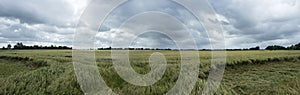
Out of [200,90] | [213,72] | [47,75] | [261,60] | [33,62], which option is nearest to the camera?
[200,90]

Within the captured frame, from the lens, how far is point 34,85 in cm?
1412

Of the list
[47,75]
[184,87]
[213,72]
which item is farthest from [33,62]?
[184,87]

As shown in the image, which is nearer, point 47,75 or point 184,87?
point 184,87

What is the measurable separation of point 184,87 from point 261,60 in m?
19.1

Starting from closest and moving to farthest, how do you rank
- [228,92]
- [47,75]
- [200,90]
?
[200,90] → [228,92] → [47,75]

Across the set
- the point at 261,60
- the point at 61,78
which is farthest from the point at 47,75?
the point at 261,60

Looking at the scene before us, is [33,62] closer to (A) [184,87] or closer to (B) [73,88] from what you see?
(B) [73,88]

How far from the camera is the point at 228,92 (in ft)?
44.3

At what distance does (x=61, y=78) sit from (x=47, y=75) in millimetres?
1584

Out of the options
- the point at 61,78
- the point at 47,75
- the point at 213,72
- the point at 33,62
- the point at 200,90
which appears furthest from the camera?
the point at 33,62

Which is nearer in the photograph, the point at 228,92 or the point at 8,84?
the point at 228,92

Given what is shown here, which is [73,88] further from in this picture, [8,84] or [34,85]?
[8,84]

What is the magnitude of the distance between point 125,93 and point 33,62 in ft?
55.9

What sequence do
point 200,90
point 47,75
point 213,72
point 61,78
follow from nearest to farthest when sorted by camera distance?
point 200,90, point 61,78, point 47,75, point 213,72
